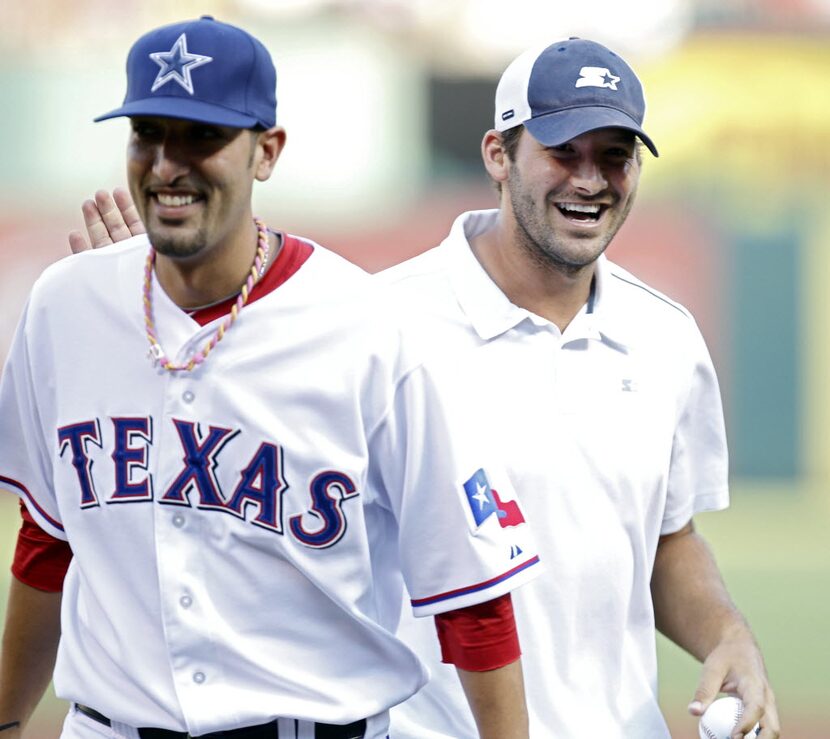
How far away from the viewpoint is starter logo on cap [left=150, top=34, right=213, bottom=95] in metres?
2.57

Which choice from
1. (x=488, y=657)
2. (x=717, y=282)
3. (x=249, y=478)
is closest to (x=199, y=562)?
(x=249, y=478)

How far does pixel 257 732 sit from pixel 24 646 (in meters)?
0.55

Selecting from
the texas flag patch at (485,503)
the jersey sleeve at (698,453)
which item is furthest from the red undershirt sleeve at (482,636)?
the jersey sleeve at (698,453)

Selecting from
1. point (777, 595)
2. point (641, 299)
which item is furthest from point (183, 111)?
point (777, 595)

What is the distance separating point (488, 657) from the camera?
2752 millimetres

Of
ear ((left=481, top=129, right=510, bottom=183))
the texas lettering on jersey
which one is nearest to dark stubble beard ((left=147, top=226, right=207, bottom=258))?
the texas lettering on jersey

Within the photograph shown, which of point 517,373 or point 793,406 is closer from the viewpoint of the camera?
point 517,373

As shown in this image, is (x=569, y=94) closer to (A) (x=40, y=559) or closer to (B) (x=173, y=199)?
(B) (x=173, y=199)

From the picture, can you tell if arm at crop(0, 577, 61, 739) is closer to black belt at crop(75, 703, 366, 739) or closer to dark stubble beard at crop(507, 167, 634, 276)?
black belt at crop(75, 703, 366, 739)

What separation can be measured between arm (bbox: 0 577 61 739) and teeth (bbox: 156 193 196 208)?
2.78 feet

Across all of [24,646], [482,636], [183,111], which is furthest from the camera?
[24,646]

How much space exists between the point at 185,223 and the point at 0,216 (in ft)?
38.6

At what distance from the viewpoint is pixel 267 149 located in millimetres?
2695

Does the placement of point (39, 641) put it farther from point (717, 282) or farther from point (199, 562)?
point (717, 282)
